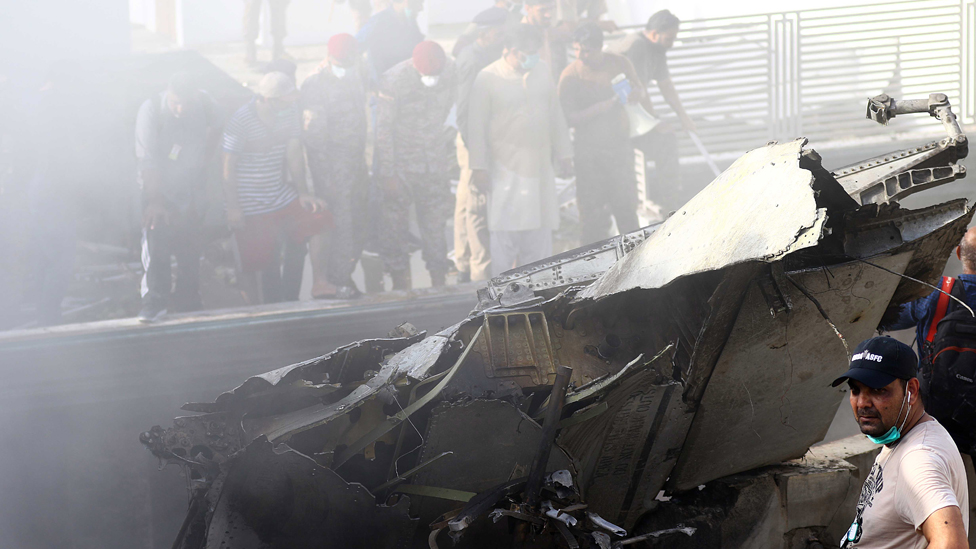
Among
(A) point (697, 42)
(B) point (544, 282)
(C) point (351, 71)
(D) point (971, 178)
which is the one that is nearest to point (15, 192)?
(C) point (351, 71)

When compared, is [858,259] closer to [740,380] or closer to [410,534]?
[740,380]

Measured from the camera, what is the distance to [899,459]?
7.13 ft

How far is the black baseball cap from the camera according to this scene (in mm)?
2186

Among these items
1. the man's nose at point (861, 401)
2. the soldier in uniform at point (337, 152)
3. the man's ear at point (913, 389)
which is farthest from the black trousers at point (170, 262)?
the man's ear at point (913, 389)

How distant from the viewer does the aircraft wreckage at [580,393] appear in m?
3.29

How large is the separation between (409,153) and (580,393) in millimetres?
4629

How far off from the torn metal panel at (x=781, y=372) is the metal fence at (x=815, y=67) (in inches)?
264

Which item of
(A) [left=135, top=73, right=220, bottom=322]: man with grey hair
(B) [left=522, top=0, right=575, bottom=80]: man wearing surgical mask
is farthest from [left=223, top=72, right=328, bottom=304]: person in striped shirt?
(B) [left=522, top=0, right=575, bottom=80]: man wearing surgical mask

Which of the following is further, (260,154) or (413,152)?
(413,152)

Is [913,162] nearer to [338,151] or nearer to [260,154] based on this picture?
[338,151]

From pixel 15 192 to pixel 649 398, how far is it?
6170 millimetres

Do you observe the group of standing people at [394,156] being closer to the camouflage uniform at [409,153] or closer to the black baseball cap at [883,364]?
the camouflage uniform at [409,153]

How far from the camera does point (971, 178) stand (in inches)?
408

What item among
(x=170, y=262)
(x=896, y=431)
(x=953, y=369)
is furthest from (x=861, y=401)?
(x=170, y=262)
